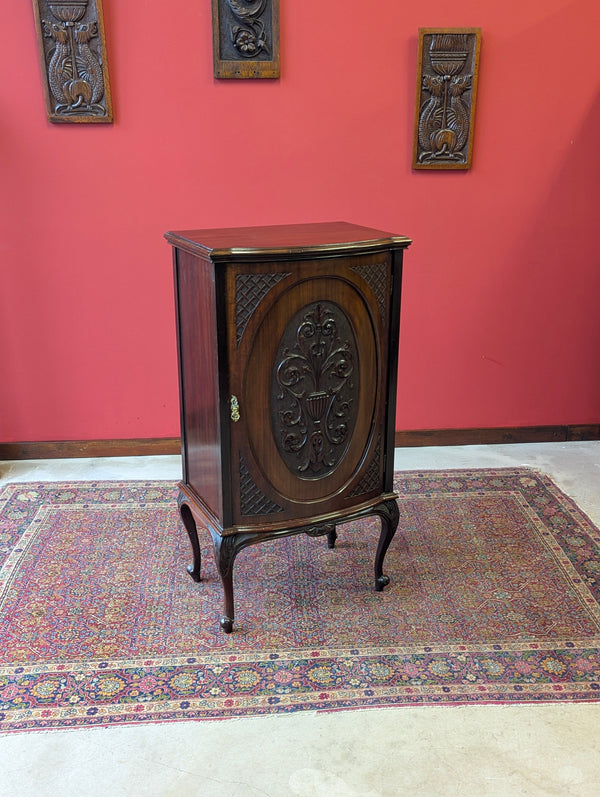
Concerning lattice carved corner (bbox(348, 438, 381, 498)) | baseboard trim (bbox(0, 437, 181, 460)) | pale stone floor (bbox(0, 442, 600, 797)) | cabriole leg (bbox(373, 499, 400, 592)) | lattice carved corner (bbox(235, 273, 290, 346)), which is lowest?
pale stone floor (bbox(0, 442, 600, 797))

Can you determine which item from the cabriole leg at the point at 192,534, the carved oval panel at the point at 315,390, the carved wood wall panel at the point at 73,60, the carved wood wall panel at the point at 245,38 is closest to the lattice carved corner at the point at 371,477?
the carved oval panel at the point at 315,390

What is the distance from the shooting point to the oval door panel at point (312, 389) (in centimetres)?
209

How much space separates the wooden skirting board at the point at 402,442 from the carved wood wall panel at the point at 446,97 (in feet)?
3.95

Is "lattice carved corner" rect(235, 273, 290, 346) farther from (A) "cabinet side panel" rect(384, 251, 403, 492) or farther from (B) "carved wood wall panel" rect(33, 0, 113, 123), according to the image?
(B) "carved wood wall panel" rect(33, 0, 113, 123)

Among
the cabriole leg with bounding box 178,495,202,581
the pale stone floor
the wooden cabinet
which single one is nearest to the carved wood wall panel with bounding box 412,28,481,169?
the wooden cabinet

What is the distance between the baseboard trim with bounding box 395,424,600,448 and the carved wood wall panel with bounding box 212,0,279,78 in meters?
1.69

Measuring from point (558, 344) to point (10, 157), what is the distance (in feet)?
8.19

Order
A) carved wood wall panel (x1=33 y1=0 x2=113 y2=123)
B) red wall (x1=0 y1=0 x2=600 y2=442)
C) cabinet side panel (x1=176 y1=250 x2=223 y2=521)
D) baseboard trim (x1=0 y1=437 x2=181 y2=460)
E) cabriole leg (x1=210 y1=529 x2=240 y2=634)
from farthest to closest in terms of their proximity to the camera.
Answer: baseboard trim (x1=0 y1=437 x2=181 y2=460) < red wall (x1=0 y1=0 x2=600 y2=442) < carved wood wall panel (x1=33 y1=0 x2=113 y2=123) < cabriole leg (x1=210 y1=529 x2=240 y2=634) < cabinet side panel (x1=176 y1=250 x2=223 y2=521)

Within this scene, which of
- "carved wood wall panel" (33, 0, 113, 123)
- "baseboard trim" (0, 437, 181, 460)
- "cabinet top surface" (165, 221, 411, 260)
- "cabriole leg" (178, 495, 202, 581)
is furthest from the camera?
"baseboard trim" (0, 437, 181, 460)

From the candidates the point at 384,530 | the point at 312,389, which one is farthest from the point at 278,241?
the point at 384,530

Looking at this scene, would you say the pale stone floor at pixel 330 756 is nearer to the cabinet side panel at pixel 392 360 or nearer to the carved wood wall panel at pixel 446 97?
the cabinet side panel at pixel 392 360

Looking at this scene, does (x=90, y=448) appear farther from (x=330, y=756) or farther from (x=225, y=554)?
(x=330, y=756)

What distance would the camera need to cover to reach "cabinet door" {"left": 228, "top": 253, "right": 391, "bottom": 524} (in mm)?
2047

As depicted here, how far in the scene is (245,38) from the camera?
305cm
